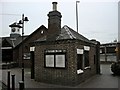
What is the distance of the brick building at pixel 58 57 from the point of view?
13836 millimetres

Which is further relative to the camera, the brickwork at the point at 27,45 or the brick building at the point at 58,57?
the brickwork at the point at 27,45

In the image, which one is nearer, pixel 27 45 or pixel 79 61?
pixel 79 61

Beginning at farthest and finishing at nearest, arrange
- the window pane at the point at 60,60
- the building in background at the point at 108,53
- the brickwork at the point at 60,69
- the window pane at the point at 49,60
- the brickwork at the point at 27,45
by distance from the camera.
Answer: the building in background at the point at 108,53 < the brickwork at the point at 27,45 < the window pane at the point at 49,60 < the window pane at the point at 60,60 < the brickwork at the point at 60,69

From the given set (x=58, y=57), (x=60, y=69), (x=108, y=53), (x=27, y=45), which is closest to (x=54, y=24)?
(x=58, y=57)

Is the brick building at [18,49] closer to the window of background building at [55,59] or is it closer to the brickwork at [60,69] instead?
the brickwork at [60,69]

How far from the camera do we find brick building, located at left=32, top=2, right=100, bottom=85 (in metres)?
13.8

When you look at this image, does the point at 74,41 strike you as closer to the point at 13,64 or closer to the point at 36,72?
the point at 36,72

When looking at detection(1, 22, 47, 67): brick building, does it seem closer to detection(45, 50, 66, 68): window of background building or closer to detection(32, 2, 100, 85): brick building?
detection(32, 2, 100, 85): brick building

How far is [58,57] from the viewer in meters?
14.3

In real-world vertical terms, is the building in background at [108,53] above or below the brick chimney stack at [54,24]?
below

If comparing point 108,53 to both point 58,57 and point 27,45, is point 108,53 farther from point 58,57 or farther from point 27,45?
point 58,57

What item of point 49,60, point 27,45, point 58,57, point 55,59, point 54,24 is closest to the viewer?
point 58,57

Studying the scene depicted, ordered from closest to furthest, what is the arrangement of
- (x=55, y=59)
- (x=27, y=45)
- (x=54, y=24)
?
(x=55, y=59)
(x=54, y=24)
(x=27, y=45)

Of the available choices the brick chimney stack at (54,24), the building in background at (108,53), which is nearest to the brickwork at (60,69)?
the brick chimney stack at (54,24)
